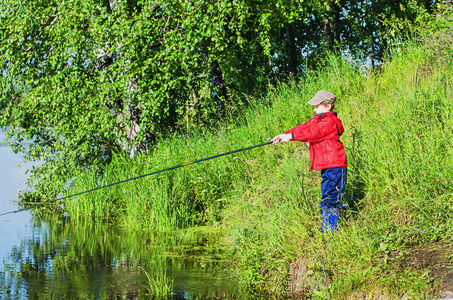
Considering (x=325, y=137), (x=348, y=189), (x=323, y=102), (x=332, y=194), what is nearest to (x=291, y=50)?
(x=348, y=189)

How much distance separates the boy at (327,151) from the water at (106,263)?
1.32 m

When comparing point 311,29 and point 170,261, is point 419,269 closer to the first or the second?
point 170,261

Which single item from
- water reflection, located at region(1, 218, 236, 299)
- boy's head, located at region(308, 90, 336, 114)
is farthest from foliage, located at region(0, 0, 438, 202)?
boy's head, located at region(308, 90, 336, 114)

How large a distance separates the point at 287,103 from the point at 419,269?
5149 millimetres

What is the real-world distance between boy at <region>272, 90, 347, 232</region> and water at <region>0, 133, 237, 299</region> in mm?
1316

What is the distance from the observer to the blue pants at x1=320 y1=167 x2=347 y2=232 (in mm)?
4652

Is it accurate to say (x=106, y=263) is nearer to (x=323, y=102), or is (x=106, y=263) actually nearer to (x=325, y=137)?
(x=325, y=137)

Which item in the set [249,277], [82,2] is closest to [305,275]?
[249,277]

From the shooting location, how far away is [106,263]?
5980mm

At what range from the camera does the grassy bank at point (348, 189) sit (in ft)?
14.0

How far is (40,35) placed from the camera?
10.4 m

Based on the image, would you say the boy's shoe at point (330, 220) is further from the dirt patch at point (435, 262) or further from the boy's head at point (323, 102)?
the boy's head at point (323, 102)

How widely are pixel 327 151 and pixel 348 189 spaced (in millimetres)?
828

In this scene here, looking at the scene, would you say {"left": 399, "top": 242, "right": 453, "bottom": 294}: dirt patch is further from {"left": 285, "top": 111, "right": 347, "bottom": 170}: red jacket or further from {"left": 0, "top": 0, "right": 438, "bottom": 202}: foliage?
{"left": 0, "top": 0, "right": 438, "bottom": 202}: foliage
